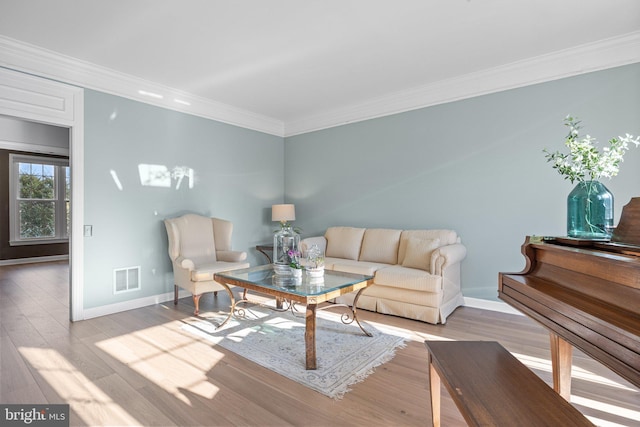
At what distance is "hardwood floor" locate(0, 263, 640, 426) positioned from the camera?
1.82 m

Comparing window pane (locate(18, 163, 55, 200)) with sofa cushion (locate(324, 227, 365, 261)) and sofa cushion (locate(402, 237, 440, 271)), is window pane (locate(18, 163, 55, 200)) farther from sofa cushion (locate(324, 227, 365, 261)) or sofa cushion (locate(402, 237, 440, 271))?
sofa cushion (locate(402, 237, 440, 271))

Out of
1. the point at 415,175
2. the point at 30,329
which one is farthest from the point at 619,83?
the point at 30,329

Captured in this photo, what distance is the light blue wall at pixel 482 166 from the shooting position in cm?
321

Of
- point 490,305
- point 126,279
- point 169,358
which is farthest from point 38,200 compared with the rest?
point 490,305

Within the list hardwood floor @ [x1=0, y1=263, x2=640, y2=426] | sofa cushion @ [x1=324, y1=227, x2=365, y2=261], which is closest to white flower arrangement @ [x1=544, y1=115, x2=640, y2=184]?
hardwood floor @ [x1=0, y1=263, x2=640, y2=426]

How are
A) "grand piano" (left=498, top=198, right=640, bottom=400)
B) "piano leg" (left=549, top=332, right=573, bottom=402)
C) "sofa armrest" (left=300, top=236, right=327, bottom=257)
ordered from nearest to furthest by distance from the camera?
1. "grand piano" (left=498, top=198, right=640, bottom=400)
2. "piano leg" (left=549, top=332, right=573, bottom=402)
3. "sofa armrest" (left=300, top=236, right=327, bottom=257)

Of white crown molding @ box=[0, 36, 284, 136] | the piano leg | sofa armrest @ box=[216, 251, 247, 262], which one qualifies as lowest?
the piano leg

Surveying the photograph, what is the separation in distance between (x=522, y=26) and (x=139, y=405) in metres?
4.02

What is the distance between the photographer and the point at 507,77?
144 inches

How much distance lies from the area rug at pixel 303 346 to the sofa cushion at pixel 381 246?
3.34ft

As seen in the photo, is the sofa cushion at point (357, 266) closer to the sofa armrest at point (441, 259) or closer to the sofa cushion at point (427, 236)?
the sofa cushion at point (427, 236)

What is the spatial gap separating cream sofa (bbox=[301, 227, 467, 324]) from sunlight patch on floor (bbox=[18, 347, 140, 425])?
2.51 metres

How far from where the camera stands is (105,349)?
2691 millimetres

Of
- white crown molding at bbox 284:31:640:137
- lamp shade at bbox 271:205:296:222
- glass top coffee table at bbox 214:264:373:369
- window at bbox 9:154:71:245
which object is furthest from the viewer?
window at bbox 9:154:71:245
